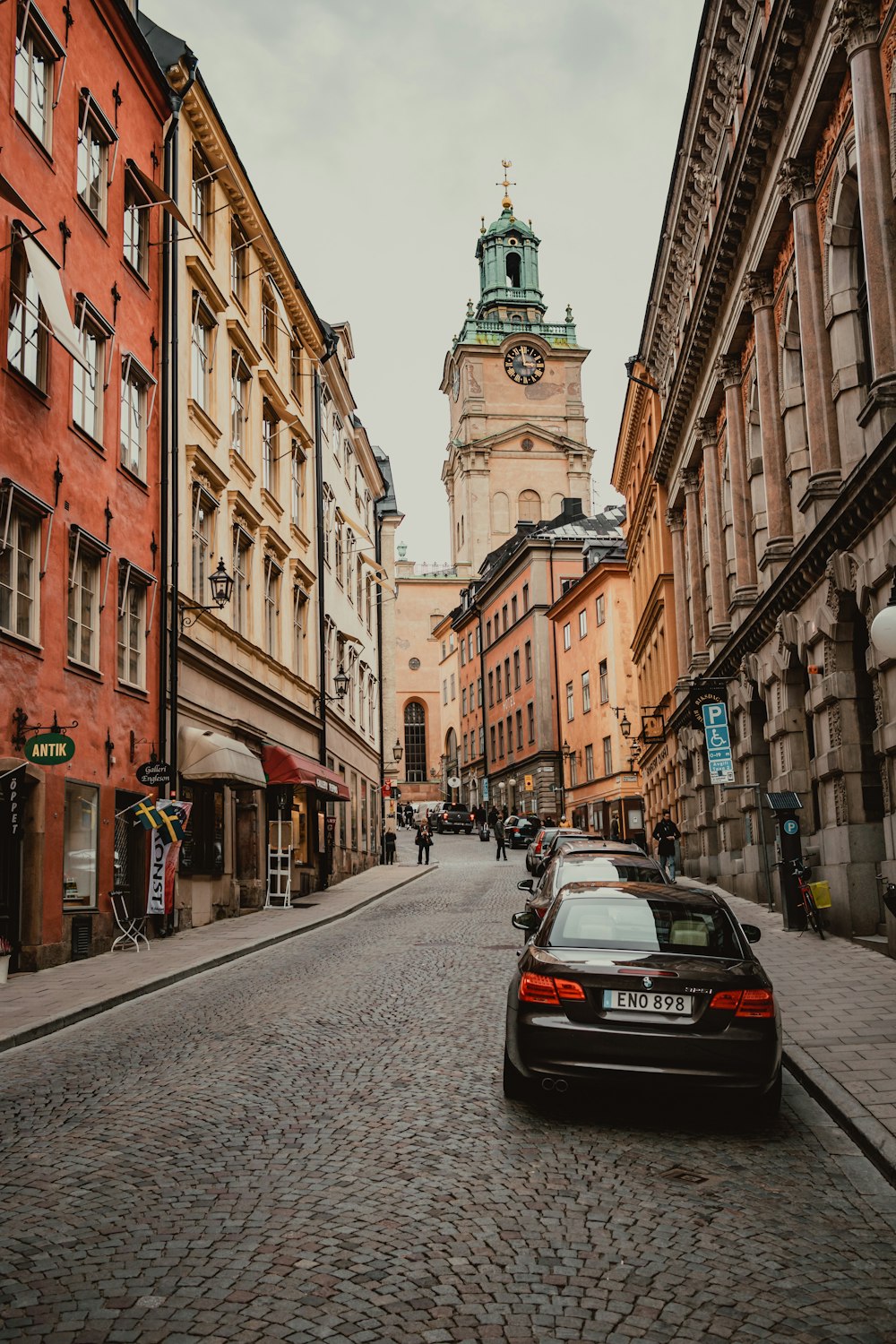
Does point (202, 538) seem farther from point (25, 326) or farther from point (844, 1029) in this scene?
point (844, 1029)

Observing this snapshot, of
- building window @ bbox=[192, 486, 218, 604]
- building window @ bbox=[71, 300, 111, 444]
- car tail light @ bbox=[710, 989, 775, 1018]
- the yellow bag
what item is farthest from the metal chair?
car tail light @ bbox=[710, 989, 775, 1018]

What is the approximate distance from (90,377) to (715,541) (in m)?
15.9

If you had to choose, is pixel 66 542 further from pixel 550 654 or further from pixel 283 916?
pixel 550 654

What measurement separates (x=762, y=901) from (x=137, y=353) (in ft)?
50.2

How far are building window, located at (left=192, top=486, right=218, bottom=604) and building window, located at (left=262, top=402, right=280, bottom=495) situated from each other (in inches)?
205

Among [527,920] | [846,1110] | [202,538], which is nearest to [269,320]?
[202,538]

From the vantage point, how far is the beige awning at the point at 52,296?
14977 mm

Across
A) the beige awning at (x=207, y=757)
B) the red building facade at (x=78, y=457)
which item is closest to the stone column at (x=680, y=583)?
the beige awning at (x=207, y=757)

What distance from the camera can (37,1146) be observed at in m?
6.96

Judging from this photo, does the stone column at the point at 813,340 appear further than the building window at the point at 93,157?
No

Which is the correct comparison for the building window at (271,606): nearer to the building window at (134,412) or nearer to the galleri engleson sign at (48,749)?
the building window at (134,412)

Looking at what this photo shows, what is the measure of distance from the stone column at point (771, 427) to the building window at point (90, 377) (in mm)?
11249

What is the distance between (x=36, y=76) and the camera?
17.4 meters

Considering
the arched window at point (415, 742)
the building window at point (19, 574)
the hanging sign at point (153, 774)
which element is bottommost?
the hanging sign at point (153, 774)
